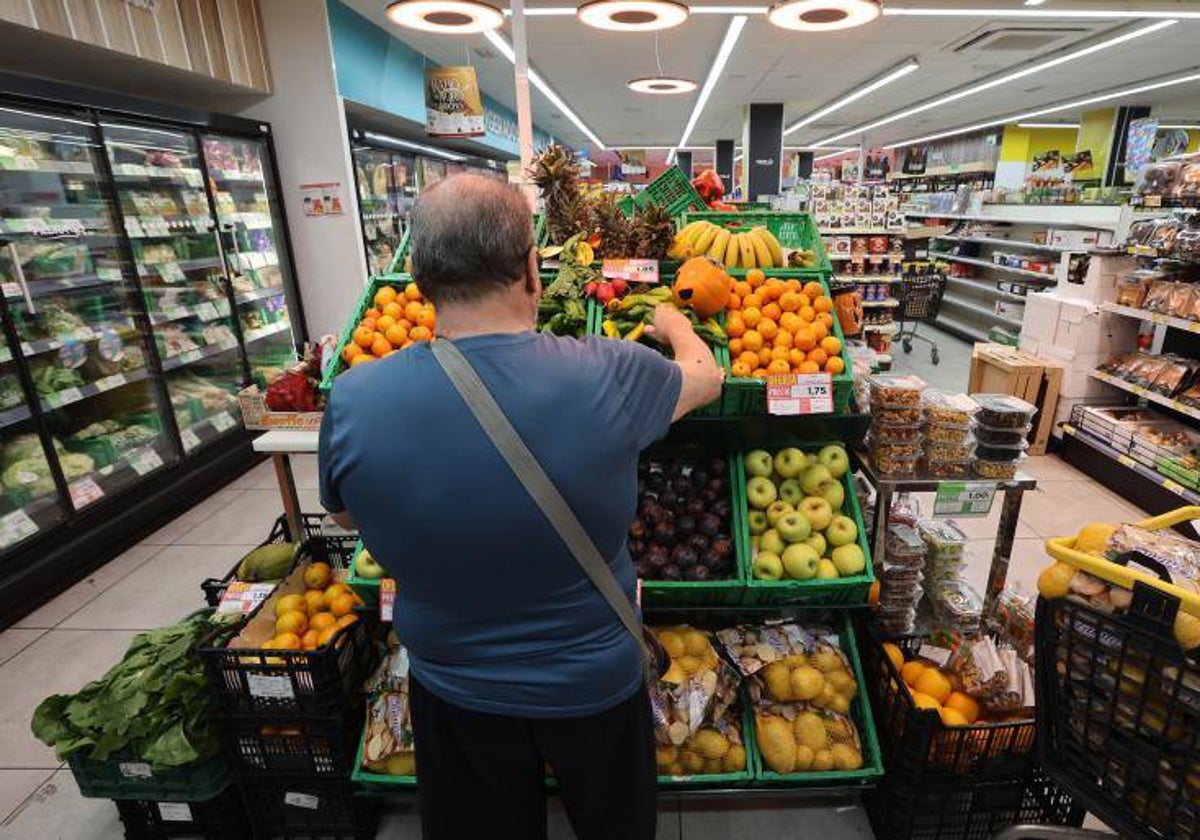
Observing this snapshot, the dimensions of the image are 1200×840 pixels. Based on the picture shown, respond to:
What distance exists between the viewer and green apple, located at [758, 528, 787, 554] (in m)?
2.09

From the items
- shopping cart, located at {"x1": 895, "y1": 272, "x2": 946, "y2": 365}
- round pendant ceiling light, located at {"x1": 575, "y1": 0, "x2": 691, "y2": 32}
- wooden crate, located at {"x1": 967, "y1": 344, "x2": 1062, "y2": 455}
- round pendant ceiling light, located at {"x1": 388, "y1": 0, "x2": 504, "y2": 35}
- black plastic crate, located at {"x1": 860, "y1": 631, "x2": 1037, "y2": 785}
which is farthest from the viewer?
shopping cart, located at {"x1": 895, "y1": 272, "x2": 946, "y2": 365}

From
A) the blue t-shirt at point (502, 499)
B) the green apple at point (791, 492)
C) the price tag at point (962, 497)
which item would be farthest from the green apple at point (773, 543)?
the blue t-shirt at point (502, 499)

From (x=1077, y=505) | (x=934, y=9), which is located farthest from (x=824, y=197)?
(x=1077, y=505)

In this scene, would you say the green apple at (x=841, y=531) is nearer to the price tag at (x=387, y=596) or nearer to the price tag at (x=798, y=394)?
the price tag at (x=798, y=394)

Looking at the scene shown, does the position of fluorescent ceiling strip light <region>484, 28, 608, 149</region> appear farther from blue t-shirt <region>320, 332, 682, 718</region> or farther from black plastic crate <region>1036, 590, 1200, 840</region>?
black plastic crate <region>1036, 590, 1200, 840</region>

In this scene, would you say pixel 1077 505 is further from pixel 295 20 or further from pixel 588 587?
pixel 295 20

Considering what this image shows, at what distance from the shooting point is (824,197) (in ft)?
28.1

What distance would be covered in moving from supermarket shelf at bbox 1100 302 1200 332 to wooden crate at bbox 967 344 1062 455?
542 millimetres

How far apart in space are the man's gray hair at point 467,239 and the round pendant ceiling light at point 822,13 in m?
3.76

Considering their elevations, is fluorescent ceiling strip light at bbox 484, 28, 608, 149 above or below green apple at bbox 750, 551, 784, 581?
above

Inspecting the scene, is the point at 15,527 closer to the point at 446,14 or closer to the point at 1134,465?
the point at 446,14

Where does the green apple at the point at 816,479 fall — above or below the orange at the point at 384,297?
below

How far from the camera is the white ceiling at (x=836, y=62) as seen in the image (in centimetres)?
695

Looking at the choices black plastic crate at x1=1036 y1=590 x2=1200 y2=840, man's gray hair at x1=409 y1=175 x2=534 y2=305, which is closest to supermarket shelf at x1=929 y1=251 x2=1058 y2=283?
black plastic crate at x1=1036 y1=590 x2=1200 y2=840
